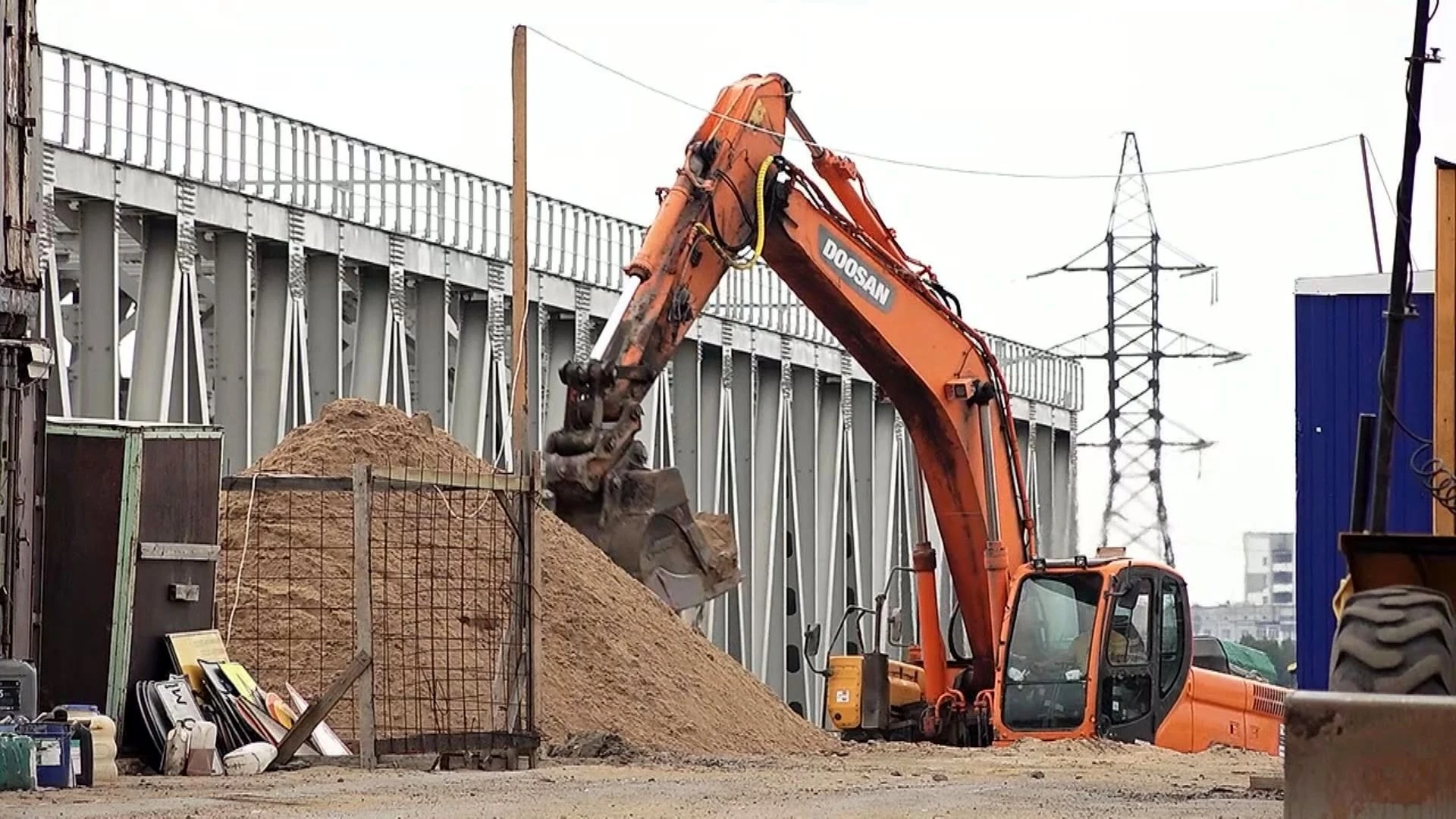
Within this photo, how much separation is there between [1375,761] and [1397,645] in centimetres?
65

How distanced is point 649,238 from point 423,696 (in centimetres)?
469

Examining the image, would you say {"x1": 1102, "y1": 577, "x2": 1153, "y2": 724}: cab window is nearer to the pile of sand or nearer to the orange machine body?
the orange machine body

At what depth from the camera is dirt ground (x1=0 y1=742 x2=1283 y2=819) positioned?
12141mm

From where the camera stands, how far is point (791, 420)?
36562 millimetres

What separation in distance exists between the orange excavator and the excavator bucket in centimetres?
2

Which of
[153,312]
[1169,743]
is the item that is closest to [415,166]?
[153,312]

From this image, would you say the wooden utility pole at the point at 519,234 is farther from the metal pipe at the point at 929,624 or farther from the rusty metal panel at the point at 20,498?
the metal pipe at the point at 929,624

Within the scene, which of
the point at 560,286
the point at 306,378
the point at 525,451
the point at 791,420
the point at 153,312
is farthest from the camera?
the point at 791,420

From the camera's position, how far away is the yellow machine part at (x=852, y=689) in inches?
866

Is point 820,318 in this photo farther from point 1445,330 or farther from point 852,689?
point 1445,330

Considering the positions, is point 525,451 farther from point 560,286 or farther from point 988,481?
point 560,286

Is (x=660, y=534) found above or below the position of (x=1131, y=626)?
above

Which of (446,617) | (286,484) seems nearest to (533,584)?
(286,484)

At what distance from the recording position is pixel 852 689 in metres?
22.0
